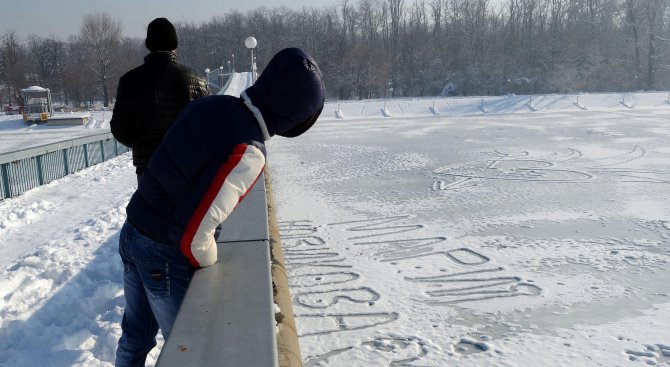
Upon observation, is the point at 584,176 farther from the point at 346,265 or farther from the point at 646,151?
the point at 346,265

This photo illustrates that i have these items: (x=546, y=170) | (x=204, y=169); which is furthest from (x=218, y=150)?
(x=546, y=170)

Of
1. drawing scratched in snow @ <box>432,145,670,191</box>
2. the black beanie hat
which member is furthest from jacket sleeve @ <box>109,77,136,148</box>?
drawing scratched in snow @ <box>432,145,670,191</box>

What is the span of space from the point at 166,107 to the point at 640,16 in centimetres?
8294

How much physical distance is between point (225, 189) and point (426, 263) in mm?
4508

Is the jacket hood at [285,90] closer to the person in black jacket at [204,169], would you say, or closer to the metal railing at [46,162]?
the person in black jacket at [204,169]

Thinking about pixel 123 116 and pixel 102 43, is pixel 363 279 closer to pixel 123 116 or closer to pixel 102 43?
pixel 123 116

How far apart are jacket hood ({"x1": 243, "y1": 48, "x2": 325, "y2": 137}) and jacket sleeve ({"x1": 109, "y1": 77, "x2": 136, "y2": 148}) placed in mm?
1561

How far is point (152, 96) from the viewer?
346 centimetres

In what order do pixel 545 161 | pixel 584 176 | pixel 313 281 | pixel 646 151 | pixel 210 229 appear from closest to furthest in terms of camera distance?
pixel 210 229, pixel 313 281, pixel 584 176, pixel 545 161, pixel 646 151

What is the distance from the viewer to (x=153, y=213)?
2361mm

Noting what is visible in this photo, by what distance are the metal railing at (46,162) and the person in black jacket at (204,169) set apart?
8822 millimetres

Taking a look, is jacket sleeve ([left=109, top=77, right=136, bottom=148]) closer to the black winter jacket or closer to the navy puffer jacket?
the black winter jacket

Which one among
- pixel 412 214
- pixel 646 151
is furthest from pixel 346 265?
pixel 646 151

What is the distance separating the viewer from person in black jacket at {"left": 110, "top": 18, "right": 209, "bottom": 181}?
135 inches
